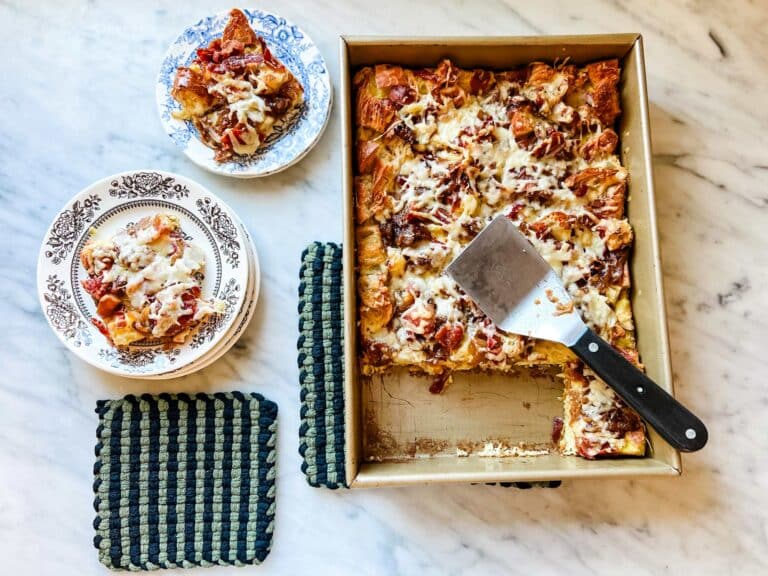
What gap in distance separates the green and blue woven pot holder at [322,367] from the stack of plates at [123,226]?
0.18 metres

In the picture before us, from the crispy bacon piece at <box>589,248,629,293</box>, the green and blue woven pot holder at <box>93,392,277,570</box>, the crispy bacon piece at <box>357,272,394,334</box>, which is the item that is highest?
the crispy bacon piece at <box>589,248,629,293</box>

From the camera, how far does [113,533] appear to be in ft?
6.82

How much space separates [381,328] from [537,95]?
773 millimetres

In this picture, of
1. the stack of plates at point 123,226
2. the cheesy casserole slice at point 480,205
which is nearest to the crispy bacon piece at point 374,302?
the cheesy casserole slice at point 480,205

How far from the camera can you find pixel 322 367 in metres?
2.10

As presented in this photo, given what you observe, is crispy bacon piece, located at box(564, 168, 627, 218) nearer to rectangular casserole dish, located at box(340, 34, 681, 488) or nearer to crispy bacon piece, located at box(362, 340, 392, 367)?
rectangular casserole dish, located at box(340, 34, 681, 488)

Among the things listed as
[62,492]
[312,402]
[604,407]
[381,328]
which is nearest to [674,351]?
[604,407]

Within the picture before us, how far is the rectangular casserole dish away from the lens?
1.82 m

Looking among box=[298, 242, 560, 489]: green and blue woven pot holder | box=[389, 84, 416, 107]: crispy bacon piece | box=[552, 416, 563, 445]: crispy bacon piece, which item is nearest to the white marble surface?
box=[298, 242, 560, 489]: green and blue woven pot holder

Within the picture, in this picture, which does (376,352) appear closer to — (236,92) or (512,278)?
(512,278)

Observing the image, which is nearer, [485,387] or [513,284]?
[513,284]

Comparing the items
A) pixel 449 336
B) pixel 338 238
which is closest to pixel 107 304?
pixel 338 238

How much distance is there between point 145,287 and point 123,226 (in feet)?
0.73

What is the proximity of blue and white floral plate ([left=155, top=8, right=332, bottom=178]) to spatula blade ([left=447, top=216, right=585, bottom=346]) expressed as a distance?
0.62 m
